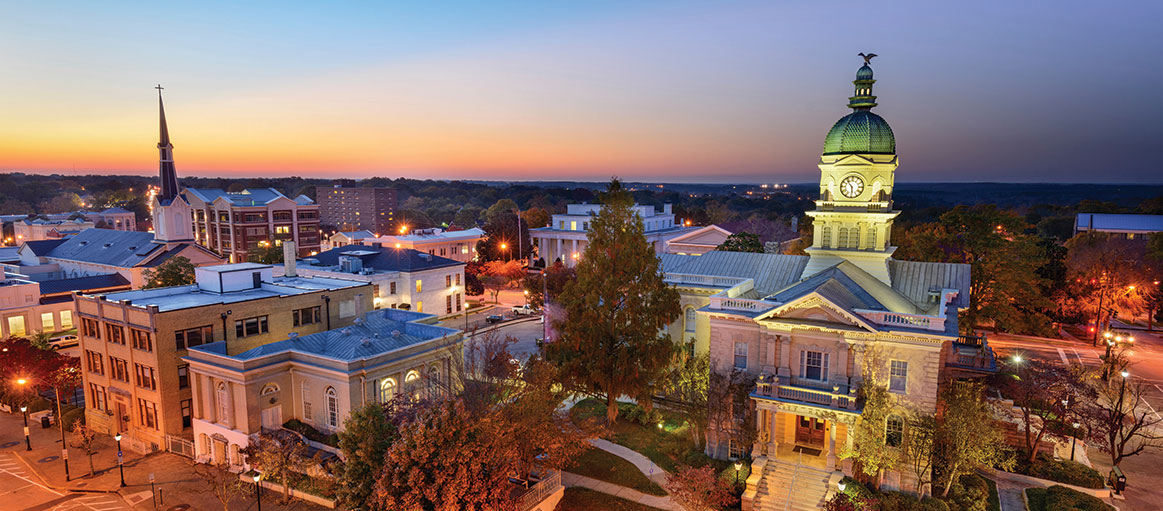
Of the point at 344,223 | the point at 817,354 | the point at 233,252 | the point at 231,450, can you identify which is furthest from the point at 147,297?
the point at 344,223

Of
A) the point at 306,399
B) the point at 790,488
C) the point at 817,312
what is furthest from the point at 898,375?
the point at 306,399

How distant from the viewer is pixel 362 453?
2166 centimetres

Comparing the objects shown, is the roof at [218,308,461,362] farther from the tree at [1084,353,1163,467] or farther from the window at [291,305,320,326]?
the tree at [1084,353,1163,467]

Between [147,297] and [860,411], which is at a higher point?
[147,297]

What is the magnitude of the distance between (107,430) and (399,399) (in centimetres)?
2530

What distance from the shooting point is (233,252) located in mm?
98562

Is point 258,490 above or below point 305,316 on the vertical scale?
below

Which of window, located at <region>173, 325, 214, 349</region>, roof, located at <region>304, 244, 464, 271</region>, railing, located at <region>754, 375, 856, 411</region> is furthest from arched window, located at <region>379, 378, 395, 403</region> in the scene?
roof, located at <region>304, 244, 464, 271</region>

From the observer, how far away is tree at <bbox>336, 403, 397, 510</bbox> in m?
21.8

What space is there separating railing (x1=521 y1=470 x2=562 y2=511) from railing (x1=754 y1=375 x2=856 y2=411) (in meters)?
11.1

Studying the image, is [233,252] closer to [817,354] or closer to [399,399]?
[399,399]

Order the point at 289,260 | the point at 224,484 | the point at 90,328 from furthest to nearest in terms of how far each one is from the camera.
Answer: the point at 289,260 < the point at 90,328 < the point at 224,484

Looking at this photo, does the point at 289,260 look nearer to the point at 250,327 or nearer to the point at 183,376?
→ the point at 250,327

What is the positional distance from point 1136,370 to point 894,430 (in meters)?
32.8
